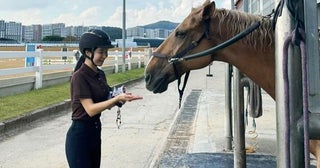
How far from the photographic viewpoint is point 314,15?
3.69 ft

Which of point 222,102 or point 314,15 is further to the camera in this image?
point 222,102

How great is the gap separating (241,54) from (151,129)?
462cm

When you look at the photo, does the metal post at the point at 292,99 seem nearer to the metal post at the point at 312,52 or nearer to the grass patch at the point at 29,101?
the metal post at the point at 312,52

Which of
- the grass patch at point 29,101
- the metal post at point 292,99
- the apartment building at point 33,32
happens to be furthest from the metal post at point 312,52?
the apartment building at point 33,32

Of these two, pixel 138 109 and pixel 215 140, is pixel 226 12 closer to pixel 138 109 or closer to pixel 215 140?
pixel 215 140

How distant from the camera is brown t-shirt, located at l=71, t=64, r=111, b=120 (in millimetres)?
2643

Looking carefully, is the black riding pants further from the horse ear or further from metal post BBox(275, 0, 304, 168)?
metal post BBox(275, 0, 304, 168)

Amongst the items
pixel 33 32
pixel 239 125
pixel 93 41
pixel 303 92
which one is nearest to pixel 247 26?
pixel 93 41

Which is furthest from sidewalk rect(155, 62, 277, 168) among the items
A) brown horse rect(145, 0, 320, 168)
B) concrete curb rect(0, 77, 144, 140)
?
concrete curb rect(0, 77, 144, 140)

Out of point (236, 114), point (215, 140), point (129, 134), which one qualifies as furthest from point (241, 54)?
point (129, 134)

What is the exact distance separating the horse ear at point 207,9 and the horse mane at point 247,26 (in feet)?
0.12

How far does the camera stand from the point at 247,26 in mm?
2533

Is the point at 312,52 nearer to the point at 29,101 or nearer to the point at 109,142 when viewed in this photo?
the point at 109,142

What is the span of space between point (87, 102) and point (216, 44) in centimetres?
103
